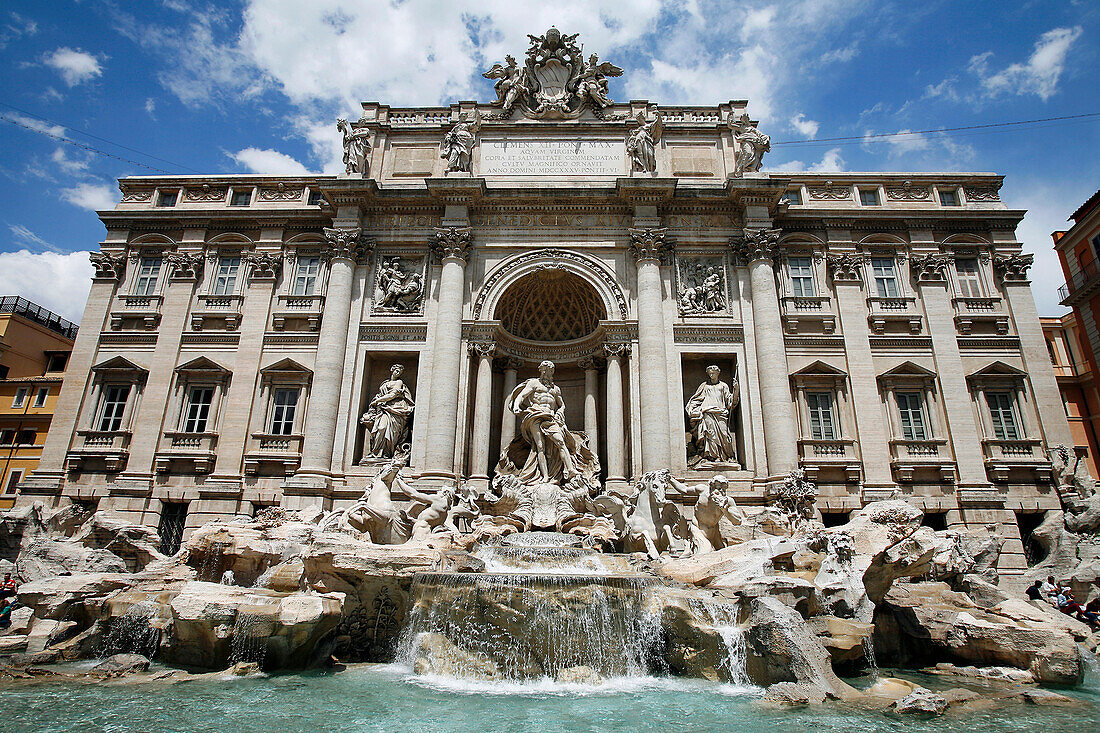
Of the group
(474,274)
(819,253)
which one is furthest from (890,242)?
(474,274)

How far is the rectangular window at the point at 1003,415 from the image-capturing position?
803 inches

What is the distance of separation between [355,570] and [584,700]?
543 cm

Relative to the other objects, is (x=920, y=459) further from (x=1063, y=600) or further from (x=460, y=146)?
(x=460, y=146)

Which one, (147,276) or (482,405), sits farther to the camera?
(147,276)

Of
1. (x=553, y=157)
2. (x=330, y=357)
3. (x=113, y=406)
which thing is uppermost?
(x=553, y=157)

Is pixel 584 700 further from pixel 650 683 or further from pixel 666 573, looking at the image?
pixel 666 573

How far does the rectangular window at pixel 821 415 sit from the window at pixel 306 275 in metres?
18.5

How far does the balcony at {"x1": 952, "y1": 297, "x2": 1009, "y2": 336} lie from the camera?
2147 centimetres

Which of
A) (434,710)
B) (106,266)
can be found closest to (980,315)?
(434,710)

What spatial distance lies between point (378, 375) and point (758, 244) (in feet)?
47.1

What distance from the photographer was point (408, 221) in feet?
73.7

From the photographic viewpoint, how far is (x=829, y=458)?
64.7 ft

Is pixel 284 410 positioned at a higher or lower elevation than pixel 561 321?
lower

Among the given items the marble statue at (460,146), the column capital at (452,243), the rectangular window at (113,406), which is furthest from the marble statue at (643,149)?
the rectangular window at (113,406)
